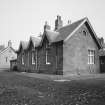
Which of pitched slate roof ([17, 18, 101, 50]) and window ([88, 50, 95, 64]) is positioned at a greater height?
pitched slate roof ([17, 18, 101, 50])

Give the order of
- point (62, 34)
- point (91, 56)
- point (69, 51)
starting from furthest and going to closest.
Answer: point (91, 56), point (62, 34), point (69, 51)

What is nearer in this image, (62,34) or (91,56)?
(62,34)

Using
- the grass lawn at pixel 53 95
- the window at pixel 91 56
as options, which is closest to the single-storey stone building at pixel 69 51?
the window at pixel 91 56

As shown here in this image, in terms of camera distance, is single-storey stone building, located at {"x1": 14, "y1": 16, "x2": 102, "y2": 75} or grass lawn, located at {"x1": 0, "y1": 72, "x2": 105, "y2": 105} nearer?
grass lawn, located at {"x1": 0, "y1": 72, "x2": 105, "y2": 105}

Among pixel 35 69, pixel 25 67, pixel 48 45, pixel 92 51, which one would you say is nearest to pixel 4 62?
pixel 25 67

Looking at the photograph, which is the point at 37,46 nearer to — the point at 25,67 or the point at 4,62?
the point at 25,67

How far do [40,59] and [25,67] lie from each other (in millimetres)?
7807

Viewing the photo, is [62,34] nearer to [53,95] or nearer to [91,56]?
[91,56]

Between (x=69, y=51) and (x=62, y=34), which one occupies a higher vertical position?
(x=62, y=34)

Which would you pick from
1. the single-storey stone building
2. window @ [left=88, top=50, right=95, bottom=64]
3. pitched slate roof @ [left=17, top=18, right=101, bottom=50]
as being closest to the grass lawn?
the single-storey stone building

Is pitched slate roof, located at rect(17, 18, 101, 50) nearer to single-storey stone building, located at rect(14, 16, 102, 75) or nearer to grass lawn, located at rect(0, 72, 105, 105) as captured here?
single-storey stone building, located at rect(14, 16, 102, 75)

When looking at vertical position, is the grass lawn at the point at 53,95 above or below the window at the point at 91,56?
below

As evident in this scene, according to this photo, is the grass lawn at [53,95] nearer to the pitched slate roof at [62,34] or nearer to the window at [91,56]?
the pitched slate roof at [62,34]

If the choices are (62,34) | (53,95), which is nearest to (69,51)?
(62,34)
